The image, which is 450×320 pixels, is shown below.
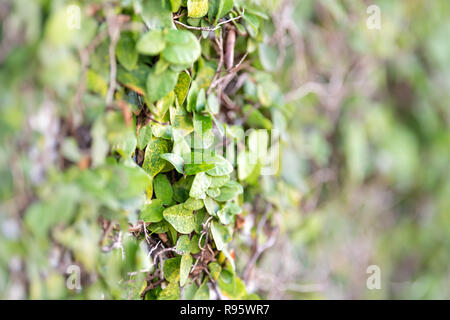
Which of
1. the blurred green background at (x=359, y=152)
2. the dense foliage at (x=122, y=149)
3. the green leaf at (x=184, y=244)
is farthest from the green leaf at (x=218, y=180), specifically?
the blurred green background at (x=359, y=152)

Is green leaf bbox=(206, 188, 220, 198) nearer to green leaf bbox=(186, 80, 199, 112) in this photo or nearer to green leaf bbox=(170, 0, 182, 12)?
green leaf bbox=(186, 80, 199, 112)

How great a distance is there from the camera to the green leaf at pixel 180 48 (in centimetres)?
66

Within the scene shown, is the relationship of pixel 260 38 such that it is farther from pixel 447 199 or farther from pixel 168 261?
pixel 447 199

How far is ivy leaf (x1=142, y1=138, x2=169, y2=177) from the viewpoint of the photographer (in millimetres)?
733

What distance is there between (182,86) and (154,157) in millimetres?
138

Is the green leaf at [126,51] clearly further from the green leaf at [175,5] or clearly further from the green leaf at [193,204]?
the green leaf at [193,204]

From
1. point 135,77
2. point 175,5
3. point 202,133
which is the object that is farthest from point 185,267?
point 175,5

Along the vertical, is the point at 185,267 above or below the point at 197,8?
below

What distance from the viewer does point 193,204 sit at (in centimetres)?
76

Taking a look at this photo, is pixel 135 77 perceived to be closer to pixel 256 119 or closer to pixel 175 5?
pixel 175 5

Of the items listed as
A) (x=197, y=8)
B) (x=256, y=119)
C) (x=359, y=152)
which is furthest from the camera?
(x=359, y=152)
